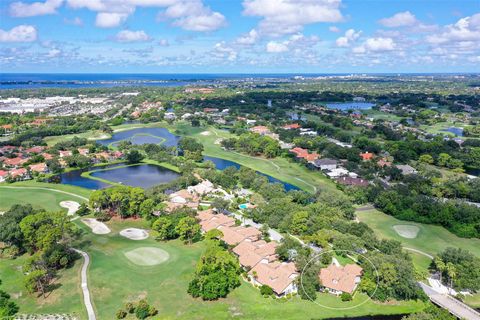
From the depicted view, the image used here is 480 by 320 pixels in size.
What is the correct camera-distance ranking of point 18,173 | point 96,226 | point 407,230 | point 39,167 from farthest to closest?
point 39,167 → point 18,173 → point 96,226 → point 407,230

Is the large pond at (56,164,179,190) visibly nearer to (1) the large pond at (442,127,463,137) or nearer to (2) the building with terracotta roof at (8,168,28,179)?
(2) the building with terracotta roof at (8,168,28,179)

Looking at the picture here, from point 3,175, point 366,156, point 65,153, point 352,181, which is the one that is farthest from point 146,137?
point 352,181

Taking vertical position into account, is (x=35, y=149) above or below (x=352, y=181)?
above

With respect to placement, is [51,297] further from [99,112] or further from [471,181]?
[99,112]

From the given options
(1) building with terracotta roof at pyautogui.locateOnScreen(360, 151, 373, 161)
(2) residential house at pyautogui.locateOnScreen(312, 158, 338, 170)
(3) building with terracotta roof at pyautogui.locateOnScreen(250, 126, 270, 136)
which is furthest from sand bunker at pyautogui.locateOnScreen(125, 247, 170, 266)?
(3) building with terracotta roof at pyautogui.locateOnScreen(250, 126, 270, 136)

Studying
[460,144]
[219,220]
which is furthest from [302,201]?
[460,144]

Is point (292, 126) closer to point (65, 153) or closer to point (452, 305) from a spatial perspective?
point (65, 153)

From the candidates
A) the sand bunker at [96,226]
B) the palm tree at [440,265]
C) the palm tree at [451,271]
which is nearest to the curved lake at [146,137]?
the sand bunker at [96,226]
